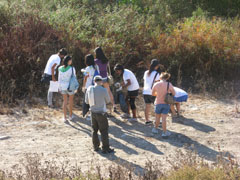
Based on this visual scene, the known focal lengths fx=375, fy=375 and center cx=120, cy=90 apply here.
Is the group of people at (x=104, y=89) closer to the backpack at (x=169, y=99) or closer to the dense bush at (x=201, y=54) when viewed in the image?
the backpack at (x=169, y=99)

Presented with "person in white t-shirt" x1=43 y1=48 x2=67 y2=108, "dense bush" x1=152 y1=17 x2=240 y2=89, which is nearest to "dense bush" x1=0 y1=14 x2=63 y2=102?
"person in white t-shirt" x1=43 y1=48 x2=67 y2=108

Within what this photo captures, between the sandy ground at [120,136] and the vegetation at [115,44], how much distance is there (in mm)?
1336

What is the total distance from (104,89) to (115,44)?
5.09 m

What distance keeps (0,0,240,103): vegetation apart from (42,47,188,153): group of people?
5.25ft

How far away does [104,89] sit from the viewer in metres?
6.72

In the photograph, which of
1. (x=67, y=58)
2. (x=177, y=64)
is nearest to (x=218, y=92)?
(x=177, y=64)

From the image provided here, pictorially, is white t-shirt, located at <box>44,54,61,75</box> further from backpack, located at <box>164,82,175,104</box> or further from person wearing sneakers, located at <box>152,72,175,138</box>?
backpack, located at <box>164,82,175,104</box>

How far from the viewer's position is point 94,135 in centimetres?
683

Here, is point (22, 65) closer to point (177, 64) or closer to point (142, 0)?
point (177, 64)

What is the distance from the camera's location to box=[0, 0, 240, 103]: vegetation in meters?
10.7

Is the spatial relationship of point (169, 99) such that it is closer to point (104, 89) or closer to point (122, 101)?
point (104, 89)

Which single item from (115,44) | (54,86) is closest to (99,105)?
(54,86)

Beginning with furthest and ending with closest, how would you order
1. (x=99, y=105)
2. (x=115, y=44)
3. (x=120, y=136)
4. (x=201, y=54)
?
1. (x=201, y=54)
2. (x=115, y=44)
3. (x=120, y=136)
4. (x=99, y=105)

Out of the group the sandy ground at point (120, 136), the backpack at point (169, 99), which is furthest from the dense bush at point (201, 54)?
the backpack at point (169, 99)
